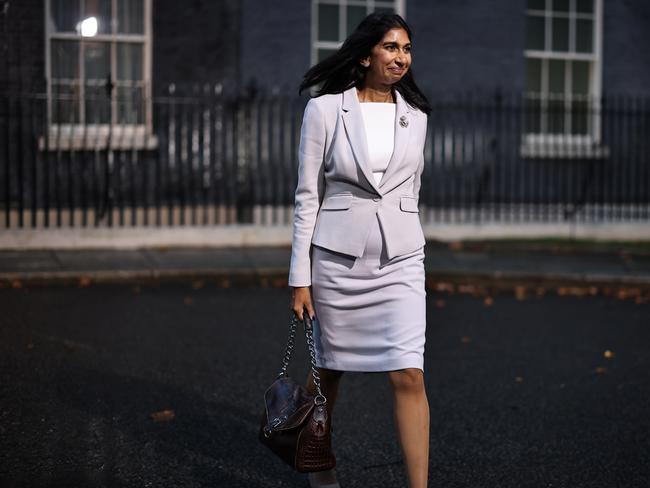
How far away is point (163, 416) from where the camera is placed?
5.45 meters

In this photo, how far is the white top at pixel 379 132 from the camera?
390cm

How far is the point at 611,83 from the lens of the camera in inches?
642

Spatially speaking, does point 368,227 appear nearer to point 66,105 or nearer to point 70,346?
point 70,346

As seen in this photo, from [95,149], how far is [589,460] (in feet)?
30.1

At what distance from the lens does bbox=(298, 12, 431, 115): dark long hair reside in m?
3.94

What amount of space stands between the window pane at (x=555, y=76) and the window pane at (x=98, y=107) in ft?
22.0

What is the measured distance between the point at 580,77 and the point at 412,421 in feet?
44.0

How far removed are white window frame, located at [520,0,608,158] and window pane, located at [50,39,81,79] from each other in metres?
6.41

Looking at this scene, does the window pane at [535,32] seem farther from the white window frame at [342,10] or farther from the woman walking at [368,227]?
the woman walking at [368,227]

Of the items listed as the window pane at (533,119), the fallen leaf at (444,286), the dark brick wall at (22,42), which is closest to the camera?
the fallen leaf at (444,286)

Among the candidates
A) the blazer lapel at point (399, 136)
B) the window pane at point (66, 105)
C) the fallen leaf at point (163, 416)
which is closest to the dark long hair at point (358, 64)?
the blazer lapel at point (399, 136)

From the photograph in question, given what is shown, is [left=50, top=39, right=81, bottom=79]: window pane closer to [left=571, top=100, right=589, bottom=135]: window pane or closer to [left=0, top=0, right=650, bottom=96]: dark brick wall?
[left=0, top=0, right=650, bottom=96]: dark brick wall

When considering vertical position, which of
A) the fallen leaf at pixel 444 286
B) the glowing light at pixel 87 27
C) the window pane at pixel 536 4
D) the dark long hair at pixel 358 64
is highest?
the window pane at pixel 536 4

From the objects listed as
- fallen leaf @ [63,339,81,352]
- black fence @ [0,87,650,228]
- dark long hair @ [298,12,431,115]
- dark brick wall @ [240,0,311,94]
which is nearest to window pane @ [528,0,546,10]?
black fence @ [0,87,650,228]
